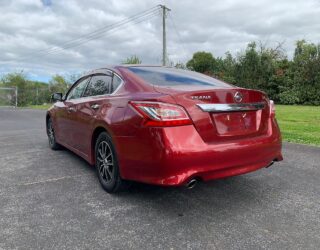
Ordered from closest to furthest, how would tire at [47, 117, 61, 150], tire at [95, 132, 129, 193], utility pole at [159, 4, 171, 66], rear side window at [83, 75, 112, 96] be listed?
tire at [95, 132, 129, 193], rear side window at [83, 75, 112, 96], tire at [47, 117, 61, 150], utility pole at [159, 4, 171, 66]

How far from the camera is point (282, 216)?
3.24 metres

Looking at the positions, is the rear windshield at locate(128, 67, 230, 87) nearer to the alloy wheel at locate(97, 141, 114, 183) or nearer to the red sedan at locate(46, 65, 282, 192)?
the red sedan at locate(46, 65, 282, 192)

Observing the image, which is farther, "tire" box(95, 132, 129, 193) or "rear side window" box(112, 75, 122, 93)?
"rear side window" box(112, 75, 122, 93)

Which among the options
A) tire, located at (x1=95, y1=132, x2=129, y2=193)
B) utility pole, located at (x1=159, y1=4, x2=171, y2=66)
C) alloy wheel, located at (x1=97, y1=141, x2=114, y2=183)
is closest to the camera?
tire, located at (x1=95, y1=132, x2=129, y2=193)

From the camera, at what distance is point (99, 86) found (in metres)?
4.51

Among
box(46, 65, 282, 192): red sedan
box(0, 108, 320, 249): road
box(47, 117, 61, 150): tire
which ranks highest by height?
box(46, 65, 282, 192): red sedan

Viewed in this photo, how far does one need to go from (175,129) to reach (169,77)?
3.64 ft

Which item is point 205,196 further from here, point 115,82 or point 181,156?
point 115,82

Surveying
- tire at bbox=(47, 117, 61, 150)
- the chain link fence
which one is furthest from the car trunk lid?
the chain link fence

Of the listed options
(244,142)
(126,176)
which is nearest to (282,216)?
(244,142)

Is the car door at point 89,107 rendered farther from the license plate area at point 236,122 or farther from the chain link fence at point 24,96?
the chain link fence at point 24,96

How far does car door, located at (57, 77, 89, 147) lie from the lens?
5.09m

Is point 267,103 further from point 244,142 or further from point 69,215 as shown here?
point 69,215

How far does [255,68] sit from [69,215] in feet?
81.4
